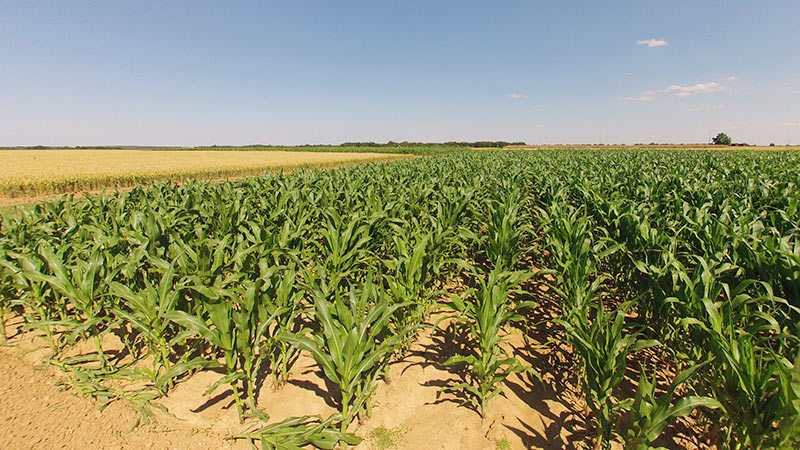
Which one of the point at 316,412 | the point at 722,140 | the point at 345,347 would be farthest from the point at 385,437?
the point at 722,140

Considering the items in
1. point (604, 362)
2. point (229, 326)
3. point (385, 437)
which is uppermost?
point (229, 326)

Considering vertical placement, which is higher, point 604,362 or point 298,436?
point 604,362

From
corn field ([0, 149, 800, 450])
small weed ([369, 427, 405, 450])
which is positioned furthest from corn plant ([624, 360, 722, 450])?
small weed ([369, 427, 405, 450])

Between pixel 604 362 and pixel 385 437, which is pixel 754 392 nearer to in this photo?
pixel 604 362

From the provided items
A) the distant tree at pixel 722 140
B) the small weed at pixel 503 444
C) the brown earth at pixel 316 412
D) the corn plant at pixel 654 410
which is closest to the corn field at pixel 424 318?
the corn plant at pixel 654 410

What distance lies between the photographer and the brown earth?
7.80 ft

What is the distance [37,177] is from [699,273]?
22418 millimetres

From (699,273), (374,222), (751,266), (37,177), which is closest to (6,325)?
(374,222)

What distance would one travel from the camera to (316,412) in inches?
105

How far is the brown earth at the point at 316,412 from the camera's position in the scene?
2.38 m

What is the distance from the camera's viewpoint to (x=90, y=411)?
8.64ft

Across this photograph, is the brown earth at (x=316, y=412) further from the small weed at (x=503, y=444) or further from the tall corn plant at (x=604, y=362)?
the tall corn plant at (x=604, y=362)

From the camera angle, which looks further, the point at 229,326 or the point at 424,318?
the point at 424,318

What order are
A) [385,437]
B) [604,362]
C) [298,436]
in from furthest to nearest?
[385,437] → [298,436] → [604,362]
